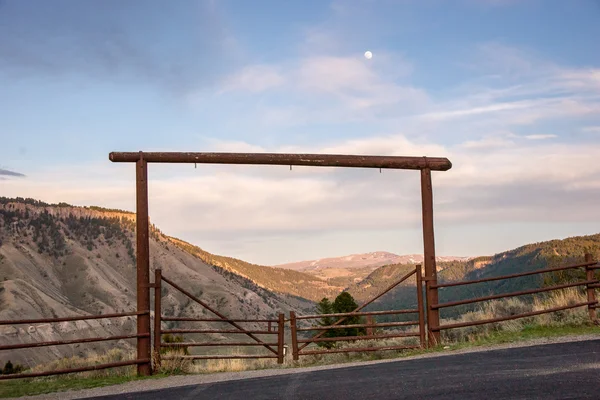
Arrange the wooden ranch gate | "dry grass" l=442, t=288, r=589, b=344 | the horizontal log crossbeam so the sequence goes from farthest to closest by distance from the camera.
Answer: "dry grass" l=442, t=288, r=589, b=344, the horizontal log crossbeam, the wooden ranch gate

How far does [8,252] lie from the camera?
6831 cm

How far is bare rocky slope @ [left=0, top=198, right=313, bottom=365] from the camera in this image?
186 ft

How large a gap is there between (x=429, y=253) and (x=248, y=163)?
14.9 ft

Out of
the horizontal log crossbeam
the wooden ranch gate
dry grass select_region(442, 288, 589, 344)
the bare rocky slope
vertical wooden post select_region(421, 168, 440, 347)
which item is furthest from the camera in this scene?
the bare rocky slope

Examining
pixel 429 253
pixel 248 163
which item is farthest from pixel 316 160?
pixel 429 253

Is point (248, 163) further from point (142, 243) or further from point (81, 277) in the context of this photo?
point (81, 277)

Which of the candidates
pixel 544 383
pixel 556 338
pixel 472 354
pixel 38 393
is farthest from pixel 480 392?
pixel 38 393

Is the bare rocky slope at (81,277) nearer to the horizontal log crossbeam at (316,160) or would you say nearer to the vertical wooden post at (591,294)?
the horizontal log crossbeam at (316,160)

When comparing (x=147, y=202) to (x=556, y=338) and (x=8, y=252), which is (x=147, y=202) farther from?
(x=8, y=252)

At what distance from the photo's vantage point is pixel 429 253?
14562 millimetres

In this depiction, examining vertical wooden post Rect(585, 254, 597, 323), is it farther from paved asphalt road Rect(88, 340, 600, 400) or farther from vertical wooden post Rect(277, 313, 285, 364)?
vertical wooden post Rect(277, 313, 285, 364)

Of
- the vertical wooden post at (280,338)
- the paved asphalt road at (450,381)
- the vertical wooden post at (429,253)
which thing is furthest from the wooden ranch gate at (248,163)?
the vertical wooden post at (280,338)

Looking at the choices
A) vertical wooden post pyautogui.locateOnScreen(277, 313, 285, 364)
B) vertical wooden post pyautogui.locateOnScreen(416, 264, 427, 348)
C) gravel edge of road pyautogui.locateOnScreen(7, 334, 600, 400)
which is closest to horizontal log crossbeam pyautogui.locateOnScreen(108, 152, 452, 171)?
vertical wooden post pyautogui.locateOnScreen(416, 264, 427, 348)

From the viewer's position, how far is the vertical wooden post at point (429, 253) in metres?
14.4
